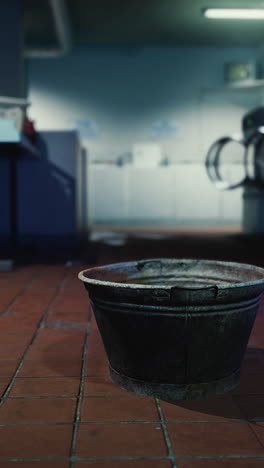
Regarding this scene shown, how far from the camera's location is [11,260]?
3488mm

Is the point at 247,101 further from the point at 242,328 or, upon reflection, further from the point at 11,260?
the point at 242,328

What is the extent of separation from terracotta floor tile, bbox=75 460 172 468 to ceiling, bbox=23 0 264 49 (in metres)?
6.33

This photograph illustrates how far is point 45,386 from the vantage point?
4.55 feet

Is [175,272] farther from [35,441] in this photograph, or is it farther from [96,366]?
[35,441]

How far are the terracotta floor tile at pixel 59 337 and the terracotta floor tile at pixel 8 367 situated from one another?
0.21 meters

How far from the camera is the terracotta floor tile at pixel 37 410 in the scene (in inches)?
46.0

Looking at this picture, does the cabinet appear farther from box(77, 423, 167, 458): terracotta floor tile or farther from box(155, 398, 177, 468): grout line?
box(77, 423, 167, 458): terracotta floor tile

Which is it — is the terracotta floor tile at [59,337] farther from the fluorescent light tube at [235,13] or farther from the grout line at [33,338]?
the fluorescent light tube at [235,13]

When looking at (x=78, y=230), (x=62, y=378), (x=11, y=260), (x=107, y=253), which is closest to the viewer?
(x=62, y=378)

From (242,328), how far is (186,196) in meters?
7.19

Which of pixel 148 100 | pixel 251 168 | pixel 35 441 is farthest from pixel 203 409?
pixel 148 100

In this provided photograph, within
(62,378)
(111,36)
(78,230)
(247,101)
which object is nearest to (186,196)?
(247,101)

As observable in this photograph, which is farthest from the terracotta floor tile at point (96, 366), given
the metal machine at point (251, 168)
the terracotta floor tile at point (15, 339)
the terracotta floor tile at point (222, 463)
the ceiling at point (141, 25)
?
the ceiling at point (141, 25)

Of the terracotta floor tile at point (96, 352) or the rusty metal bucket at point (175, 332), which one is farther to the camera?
the terracotta floor tile at point (96, 352)
